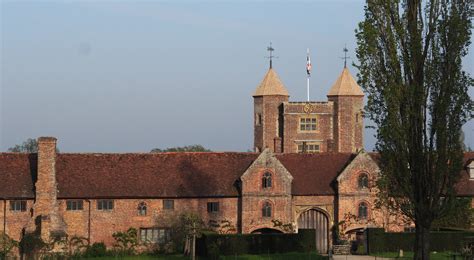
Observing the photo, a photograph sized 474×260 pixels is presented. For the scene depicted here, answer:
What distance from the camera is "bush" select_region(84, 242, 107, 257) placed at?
6632cm

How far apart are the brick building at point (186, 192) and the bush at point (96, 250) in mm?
787

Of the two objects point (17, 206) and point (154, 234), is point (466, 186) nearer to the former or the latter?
point (154, 234)

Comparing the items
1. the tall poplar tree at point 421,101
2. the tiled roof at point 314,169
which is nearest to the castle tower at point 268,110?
the tiled roof at point 314,169

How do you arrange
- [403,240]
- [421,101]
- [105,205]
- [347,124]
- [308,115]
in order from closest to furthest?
[421,101]
[403,240]
[105,205]
[347,124]
[308,115]

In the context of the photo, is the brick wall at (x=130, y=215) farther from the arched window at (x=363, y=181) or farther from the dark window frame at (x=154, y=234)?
the arched window at (x=363, y=181)

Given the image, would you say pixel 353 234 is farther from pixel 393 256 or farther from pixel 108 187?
pixel 108 187

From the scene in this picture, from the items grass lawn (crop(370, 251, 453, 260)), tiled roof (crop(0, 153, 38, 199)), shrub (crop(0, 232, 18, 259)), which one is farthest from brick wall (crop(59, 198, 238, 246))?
grass lawn (crop(370, 251, 453, 260))

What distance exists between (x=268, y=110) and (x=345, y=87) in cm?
729

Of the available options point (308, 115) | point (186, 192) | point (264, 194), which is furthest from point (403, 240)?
point (308, 115)

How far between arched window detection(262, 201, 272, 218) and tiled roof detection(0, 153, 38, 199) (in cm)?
1456

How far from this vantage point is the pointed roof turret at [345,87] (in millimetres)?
99000

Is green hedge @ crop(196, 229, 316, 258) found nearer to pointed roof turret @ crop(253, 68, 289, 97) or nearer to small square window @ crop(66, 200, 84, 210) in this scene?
small square window @ crop(66, 200, 84, 210)

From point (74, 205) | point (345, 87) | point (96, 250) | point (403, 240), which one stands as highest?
point (345, 87)

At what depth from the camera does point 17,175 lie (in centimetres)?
6925
